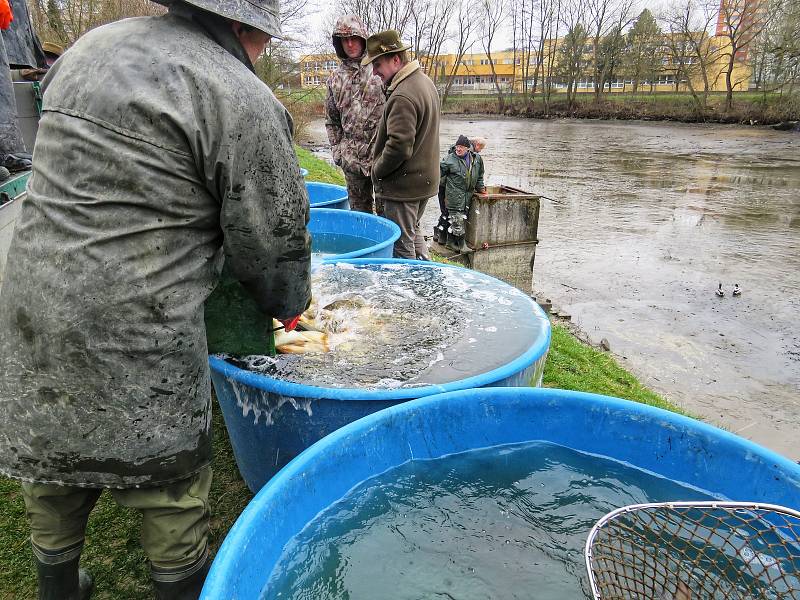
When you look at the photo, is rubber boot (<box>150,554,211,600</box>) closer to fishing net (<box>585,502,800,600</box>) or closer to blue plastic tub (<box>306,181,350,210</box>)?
fishing net (<box>585,502,800,600</box>)

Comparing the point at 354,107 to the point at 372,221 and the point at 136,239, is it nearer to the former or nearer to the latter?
the point at 372,221

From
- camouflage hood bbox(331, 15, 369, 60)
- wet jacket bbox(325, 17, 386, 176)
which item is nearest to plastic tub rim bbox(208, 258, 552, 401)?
wet jacket bbox(325, 17, 386, 176)

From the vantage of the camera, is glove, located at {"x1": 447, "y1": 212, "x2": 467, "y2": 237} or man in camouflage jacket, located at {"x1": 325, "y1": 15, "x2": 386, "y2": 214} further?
glove, located at {"x1": 447, "y1": 212, "x2": 467, "y2": 237}

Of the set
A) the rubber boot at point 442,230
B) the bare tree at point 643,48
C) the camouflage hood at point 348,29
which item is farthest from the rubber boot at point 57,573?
the bare tree at point 643,48

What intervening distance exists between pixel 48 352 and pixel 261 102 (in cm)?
90

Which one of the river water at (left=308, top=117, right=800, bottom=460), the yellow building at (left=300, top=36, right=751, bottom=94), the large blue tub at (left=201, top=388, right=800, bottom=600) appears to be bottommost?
the river water at (left=308, top=117, right=800, bottom=460)

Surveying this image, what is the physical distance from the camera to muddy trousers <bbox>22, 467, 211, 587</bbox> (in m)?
1.72

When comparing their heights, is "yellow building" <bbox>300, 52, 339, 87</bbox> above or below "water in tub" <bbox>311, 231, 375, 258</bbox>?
above

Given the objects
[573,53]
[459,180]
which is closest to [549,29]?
[573,53]

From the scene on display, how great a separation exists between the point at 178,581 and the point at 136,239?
1.11 meters

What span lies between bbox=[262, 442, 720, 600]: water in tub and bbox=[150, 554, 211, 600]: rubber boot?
463 millimetres

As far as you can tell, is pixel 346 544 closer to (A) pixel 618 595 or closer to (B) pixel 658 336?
(A) pixel 618 595

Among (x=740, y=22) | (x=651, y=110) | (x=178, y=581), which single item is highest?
(x=740, y=22)

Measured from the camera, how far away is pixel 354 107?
5.88 metres
